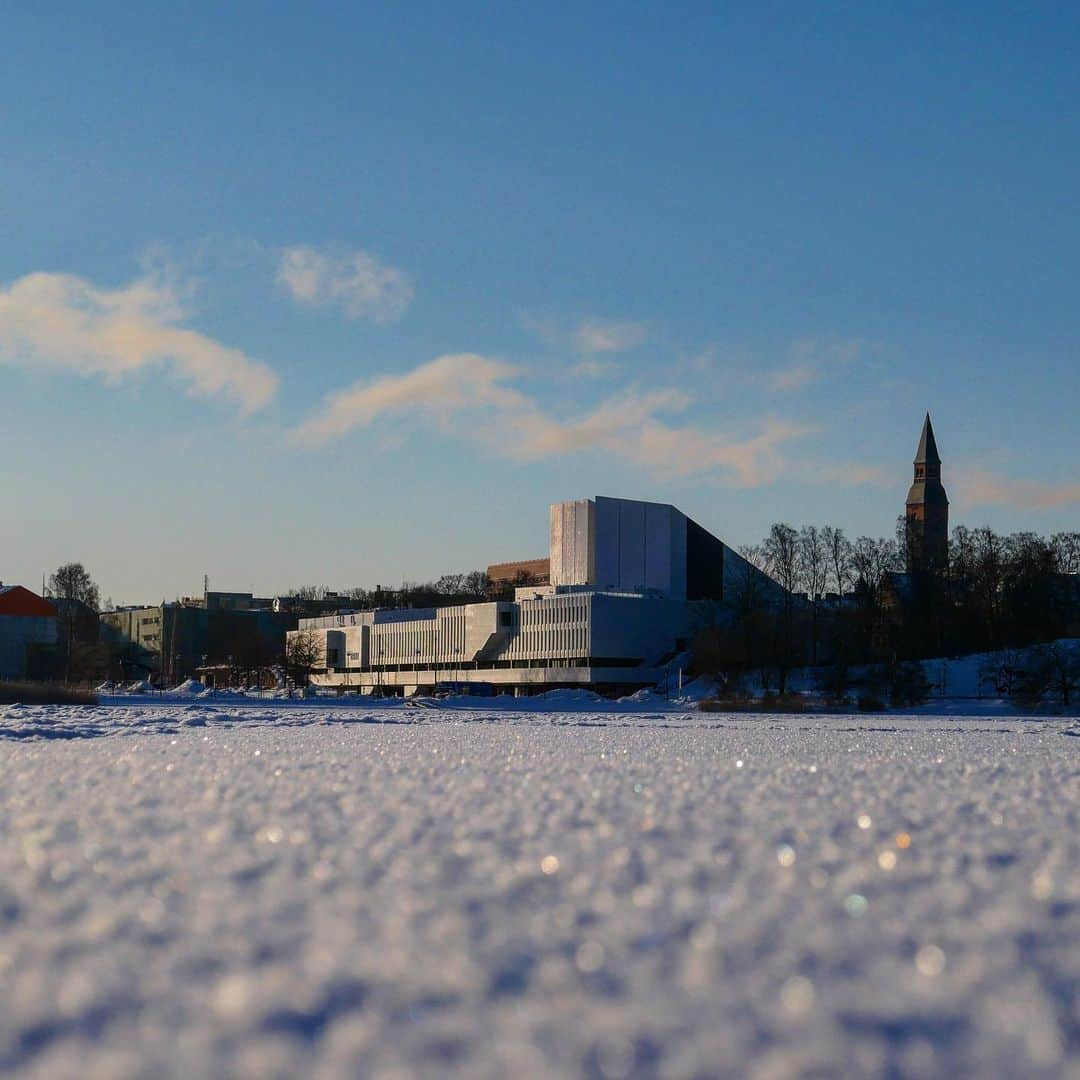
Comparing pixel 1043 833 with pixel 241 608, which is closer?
pixel 1043 833

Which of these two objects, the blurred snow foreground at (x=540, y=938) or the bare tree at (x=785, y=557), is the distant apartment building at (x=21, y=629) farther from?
the blurred snow foreground at (x=540, y=938)

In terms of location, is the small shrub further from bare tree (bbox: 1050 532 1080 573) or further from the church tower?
the church tower

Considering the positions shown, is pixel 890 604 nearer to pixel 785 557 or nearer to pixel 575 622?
pixel 785 557

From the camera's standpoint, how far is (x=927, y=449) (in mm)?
170125

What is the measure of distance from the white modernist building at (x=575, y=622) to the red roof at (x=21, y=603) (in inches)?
918

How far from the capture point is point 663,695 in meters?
81.5

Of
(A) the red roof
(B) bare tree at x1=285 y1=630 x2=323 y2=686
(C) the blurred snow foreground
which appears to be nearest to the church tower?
(B) bare tree at x1=285 y1=630 x2=323 y2=686

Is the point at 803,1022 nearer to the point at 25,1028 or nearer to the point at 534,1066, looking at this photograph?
the point at 534,1066

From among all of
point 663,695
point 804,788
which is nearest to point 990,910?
point 804,788

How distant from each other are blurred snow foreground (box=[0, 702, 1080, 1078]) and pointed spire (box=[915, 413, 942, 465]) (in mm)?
174939

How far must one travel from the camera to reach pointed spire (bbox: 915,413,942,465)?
170 m

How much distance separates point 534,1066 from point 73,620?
124 metres

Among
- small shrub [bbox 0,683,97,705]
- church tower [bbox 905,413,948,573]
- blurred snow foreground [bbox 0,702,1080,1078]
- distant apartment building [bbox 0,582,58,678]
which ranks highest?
church tower [bbox 905,413,948,573]

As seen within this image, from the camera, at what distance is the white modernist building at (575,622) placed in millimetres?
101625
